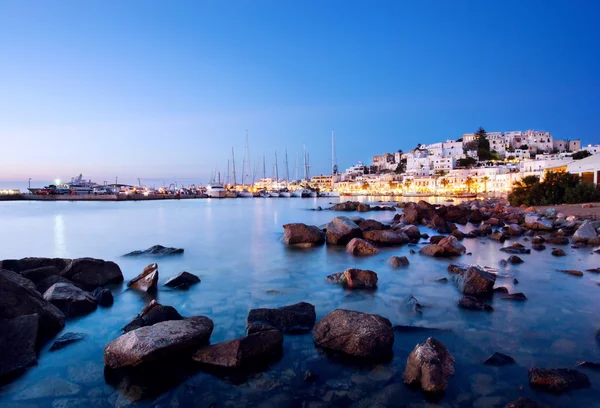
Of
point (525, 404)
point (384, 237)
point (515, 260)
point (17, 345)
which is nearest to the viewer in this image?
point (525, 404)

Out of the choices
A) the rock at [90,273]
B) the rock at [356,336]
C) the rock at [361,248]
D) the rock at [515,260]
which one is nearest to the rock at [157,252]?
the rock at [90,273]

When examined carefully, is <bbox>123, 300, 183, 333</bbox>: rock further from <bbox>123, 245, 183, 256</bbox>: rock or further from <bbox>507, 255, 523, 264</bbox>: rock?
<bbox>507, 255, 523, 264</bbox>: rock

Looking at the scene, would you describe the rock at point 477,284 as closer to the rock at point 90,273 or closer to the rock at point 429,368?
the rock at point 429,368

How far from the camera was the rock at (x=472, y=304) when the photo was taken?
851cm

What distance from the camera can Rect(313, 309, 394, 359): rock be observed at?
20.3ft

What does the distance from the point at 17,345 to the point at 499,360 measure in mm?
7838

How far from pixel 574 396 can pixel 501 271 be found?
8048 millimetres

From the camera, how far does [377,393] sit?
17.1ft

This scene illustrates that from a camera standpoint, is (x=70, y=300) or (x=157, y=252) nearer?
(x=70, y=300)

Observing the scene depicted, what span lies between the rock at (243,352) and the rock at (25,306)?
3343 millimetres

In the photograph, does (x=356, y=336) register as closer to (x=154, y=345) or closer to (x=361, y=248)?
(x=154, y=345)

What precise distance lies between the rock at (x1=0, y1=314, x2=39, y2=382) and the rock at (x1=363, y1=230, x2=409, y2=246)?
578 inches

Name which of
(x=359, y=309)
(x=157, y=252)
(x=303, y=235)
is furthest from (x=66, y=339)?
(x=303, y=235)

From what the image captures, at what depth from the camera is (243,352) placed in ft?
19.6
